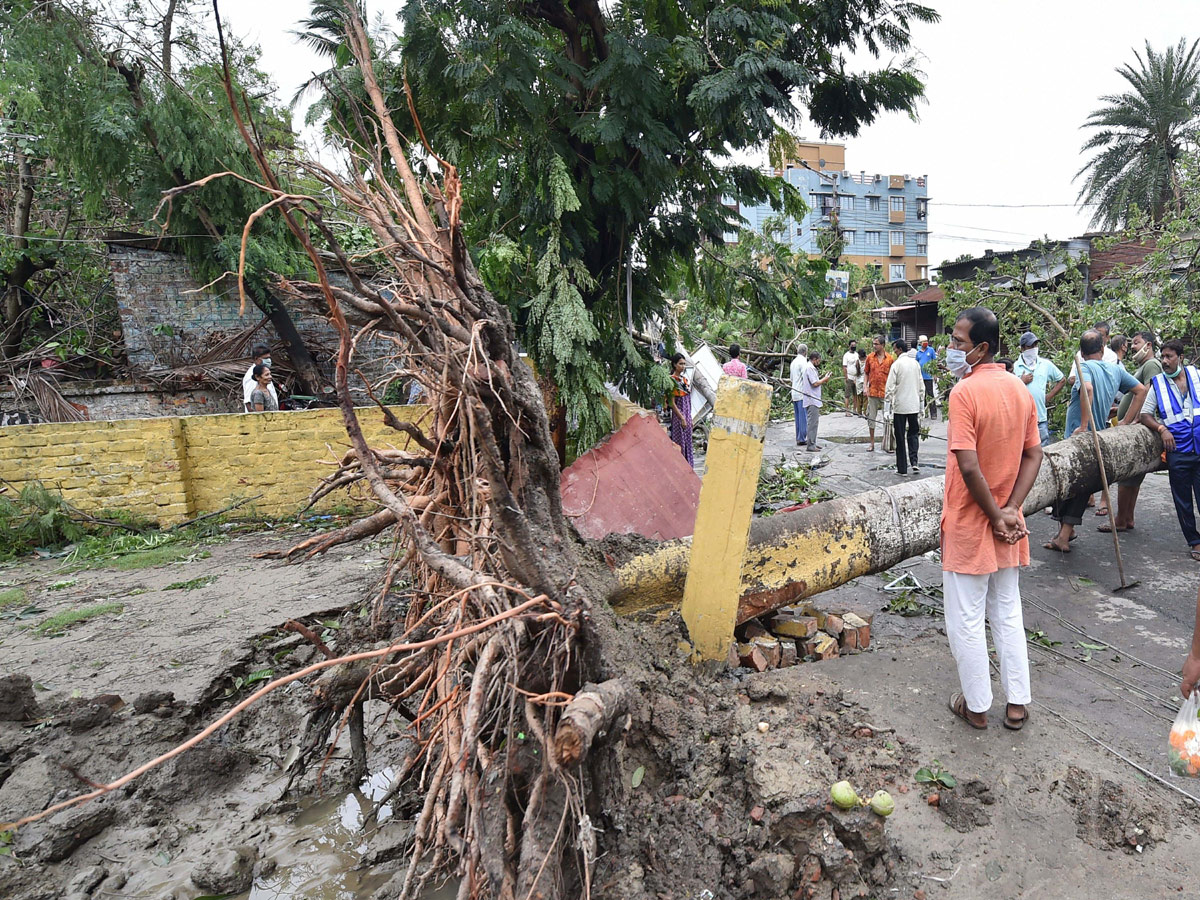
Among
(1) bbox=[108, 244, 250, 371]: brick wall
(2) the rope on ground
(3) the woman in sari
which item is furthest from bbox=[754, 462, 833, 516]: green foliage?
(1) bbox=[108, 244, 250, 371]: brick wall

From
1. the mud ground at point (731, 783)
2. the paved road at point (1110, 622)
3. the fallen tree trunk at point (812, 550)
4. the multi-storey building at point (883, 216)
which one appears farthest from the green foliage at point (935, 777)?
the multi-storey building at point (883, 216)

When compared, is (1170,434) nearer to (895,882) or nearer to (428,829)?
(895,882)

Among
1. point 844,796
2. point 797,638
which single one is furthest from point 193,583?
point 844,796

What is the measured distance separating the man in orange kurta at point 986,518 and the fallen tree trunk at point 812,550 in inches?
33.7

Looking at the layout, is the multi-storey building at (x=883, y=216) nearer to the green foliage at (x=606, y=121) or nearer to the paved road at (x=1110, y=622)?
the green foliage at (x=606, y=121)

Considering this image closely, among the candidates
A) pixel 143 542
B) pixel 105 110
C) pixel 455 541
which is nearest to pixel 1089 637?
pixel 455 541

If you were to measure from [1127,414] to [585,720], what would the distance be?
5.66 meters

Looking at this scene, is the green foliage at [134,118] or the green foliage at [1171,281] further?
the green foliage at [134,118]

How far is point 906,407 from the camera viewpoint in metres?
7.66

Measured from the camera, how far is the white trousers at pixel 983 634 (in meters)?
2.79

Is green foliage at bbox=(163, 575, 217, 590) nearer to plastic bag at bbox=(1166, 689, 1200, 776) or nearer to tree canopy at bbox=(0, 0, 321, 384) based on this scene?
tree canopy at bbox=(0, 0, 321, 384)

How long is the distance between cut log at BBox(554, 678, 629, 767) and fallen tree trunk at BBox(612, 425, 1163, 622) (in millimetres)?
1441

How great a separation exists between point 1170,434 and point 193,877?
21.7 ft

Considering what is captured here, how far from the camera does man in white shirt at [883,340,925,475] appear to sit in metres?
7.63
